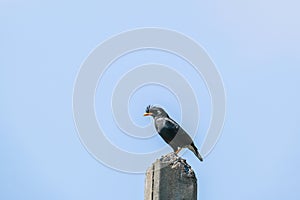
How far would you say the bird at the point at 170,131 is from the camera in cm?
730

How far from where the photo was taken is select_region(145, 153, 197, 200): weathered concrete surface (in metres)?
5.48

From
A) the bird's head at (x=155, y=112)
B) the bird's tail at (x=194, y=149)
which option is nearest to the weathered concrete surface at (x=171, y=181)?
the bird's tail at (x=194, y=149)

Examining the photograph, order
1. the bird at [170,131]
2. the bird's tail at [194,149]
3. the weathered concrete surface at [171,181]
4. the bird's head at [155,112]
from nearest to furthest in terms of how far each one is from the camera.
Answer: the weathered concrete surface at [171,181]
the bird's tail at [194,149]
the bird at [170,131]
the bird's head at [155,112]

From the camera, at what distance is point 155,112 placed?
7.81 metres

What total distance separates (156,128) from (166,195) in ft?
7.52

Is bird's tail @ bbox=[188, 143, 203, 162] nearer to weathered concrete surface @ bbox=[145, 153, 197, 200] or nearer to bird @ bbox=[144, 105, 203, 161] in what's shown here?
bird @ bbox=[144, 105, 203, 161]

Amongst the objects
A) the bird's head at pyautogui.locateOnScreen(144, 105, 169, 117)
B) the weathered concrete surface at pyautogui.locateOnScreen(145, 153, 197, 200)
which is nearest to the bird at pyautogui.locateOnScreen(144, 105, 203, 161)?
the bird's head at pyautogui.locateOnScreen(144, 105, 169, 117)

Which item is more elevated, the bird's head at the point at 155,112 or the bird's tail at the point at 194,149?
the bird's head at the point at 155,112

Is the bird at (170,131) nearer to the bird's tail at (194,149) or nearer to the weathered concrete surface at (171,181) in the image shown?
the bird's tail at (194,149)

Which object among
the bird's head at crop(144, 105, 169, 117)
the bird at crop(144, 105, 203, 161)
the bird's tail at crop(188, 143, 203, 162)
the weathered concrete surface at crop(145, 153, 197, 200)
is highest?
the bird's head at crop(144, 105, 169, 117)

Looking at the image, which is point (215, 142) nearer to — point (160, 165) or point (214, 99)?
point (214, 99)

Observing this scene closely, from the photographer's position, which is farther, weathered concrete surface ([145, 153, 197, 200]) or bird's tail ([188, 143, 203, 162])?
bird's tail ([188, 143, 203, 162])

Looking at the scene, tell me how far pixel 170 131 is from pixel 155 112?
1.39ft

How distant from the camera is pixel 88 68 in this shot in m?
7.85
